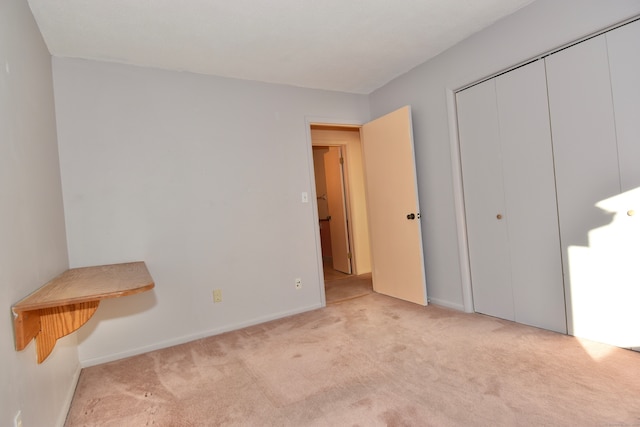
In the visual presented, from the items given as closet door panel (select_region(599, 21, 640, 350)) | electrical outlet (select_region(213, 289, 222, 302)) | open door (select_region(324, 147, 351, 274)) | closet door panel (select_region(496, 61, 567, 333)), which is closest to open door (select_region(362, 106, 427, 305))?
closet door panel (select_region(496, 61, 567, 333))

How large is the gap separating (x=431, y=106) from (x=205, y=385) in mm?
2918

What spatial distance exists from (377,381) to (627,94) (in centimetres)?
221

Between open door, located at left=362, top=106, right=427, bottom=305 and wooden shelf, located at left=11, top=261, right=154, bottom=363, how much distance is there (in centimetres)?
237

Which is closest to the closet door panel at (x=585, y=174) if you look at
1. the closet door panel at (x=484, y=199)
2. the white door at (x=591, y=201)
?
the white door at (x=591, y=201)

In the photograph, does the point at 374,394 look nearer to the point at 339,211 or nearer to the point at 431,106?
the point at 431,106

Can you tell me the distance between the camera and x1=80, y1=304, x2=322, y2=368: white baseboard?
8.17 feet

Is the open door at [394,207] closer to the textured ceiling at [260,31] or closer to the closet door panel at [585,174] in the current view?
the textured ceiling at [260,31]

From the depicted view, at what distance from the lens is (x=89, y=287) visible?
1.64 m

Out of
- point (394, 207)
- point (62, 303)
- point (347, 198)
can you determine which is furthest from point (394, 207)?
point (62, 303)

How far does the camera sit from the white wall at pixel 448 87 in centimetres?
216

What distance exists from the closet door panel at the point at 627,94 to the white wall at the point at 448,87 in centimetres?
16

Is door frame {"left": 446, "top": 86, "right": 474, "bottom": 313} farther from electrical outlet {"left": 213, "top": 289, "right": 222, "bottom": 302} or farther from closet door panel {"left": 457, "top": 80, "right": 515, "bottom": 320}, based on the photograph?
electrical outlet {"left": 213, "top": 289, "right": 222, "bottom": 302}

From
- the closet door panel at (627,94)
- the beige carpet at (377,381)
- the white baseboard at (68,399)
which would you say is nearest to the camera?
the beige carpet at (377,381)

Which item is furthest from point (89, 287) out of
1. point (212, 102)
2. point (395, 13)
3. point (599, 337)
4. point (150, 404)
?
point (599, 337)
